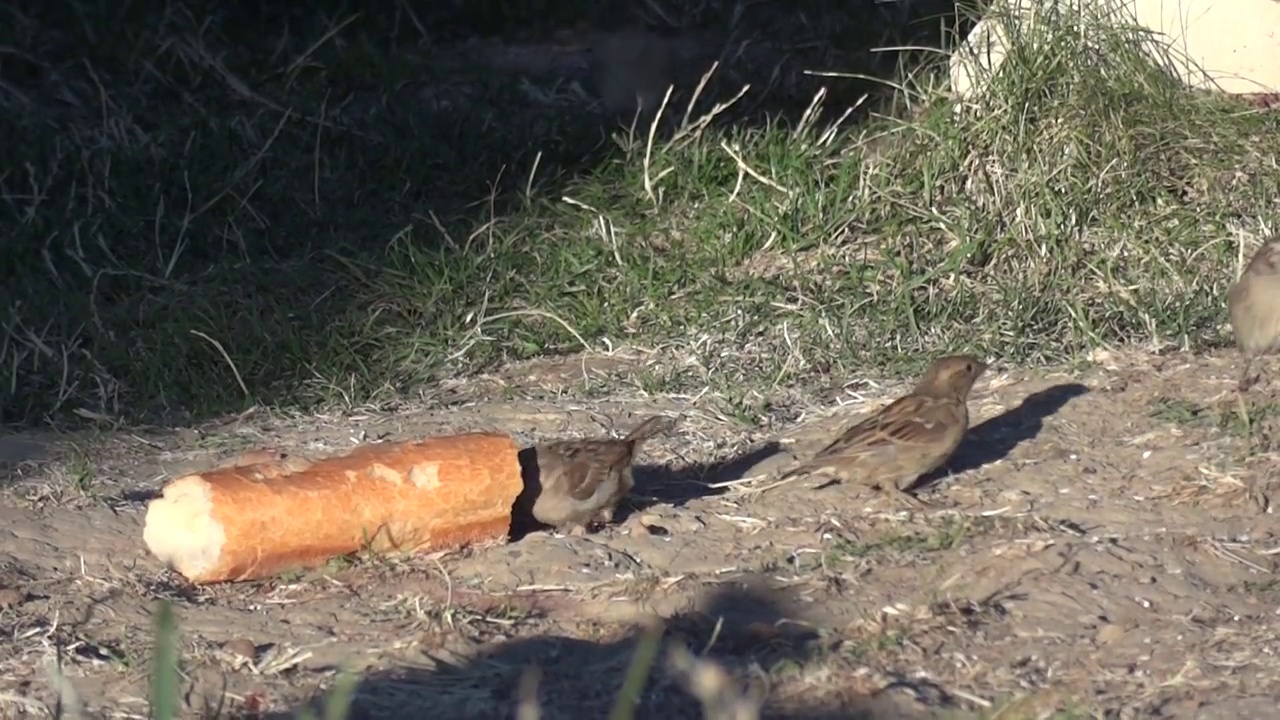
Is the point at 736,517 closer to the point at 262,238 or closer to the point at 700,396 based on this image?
the point at 700,396

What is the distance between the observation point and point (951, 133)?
7.88 meters

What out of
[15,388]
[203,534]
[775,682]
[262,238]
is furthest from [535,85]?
[775,682]

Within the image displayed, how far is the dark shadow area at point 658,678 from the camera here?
13.0 feet

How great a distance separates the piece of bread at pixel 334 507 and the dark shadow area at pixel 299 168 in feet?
4.83

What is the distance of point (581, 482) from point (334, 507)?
647 mm

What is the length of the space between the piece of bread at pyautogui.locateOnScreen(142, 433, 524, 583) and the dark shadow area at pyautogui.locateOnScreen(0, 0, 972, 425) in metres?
1.47

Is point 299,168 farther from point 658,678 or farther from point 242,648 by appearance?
point 658,678

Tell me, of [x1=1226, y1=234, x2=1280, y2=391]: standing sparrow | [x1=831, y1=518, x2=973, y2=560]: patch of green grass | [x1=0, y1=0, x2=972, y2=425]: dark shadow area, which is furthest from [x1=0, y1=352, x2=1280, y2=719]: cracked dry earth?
[x1=0, y1=0, x2=972, y2=425]: dark shadow area

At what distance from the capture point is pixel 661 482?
5.57 metres

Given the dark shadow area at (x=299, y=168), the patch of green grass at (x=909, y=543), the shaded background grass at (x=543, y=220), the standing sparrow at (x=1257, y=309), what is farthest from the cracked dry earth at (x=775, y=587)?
the dark shadow area at (x=299, y=168)

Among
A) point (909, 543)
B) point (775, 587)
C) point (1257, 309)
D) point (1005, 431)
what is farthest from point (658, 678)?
point (1257, 309)

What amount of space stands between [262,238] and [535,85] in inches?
92.6

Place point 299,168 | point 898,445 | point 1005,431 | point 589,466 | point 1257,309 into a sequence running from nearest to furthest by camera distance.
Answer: point 589,466, point 898,445, point 1005,431, point 1257,309, point 299,168

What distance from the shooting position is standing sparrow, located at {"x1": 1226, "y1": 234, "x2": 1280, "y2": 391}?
19.2ft
